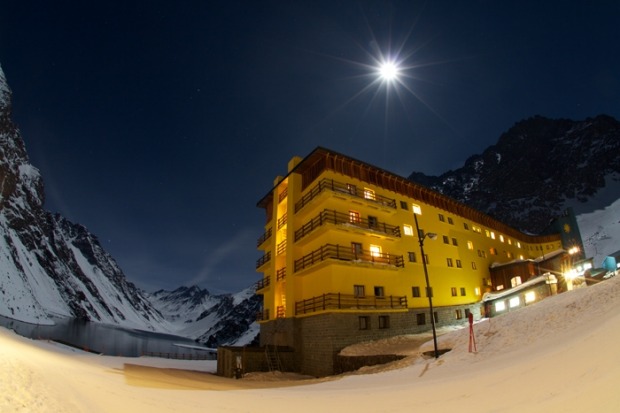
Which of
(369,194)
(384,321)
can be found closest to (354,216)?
(369,194)

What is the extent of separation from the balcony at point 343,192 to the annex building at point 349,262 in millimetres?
140

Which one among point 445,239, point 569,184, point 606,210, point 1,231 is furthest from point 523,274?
point 1,231

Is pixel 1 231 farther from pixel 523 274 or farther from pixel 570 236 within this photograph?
pixel 570 236

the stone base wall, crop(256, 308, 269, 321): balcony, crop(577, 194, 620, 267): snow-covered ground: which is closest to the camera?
the stone base wall

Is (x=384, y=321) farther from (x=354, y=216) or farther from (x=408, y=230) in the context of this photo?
(x=408, y=230)

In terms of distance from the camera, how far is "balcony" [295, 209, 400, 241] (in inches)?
1203

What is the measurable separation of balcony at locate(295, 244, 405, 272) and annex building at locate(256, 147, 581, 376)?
110mm

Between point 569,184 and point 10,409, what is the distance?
195 metres

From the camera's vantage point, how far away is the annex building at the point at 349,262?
2859cm

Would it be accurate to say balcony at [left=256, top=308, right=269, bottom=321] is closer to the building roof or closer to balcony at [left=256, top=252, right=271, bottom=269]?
balcony at [left=256, top=252, right=271, bottom=269]

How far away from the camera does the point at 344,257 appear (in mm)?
30031

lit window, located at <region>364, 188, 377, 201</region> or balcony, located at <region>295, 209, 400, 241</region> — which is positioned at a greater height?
lit window, located at <region>364, 188, 377, 201</region>

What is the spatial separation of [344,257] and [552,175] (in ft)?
612

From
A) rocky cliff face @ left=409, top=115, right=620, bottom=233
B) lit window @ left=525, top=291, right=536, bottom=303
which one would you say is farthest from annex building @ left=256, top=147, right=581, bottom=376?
rocky cliff face @ left=409, top=115, right=620, bottom=233
